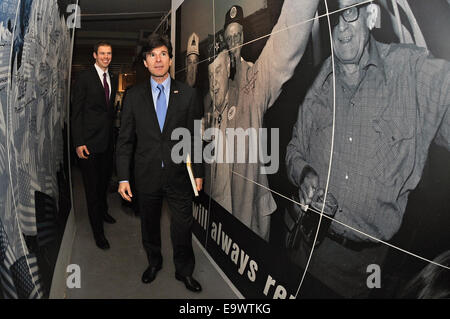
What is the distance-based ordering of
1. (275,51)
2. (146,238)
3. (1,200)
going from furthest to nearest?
(146,238), (275,51), (1,200)

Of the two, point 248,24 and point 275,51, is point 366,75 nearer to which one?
point 275,51

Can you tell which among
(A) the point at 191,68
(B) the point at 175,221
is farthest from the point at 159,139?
(A) the point at 191,68

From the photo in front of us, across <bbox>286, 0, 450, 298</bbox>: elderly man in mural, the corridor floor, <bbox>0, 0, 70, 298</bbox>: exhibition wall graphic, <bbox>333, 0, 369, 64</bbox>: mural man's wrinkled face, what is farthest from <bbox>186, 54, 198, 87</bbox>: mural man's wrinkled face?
<bbox>333, 0, 369, 64</bbox>: mural man's wrinkled face

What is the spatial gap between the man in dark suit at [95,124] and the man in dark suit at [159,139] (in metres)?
0.81

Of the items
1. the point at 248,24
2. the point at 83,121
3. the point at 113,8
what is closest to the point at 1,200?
the point at 248,24

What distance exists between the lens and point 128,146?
229 cm

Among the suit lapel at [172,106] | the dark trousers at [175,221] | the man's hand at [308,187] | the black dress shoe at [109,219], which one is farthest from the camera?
the black dress shoe at [109,219]

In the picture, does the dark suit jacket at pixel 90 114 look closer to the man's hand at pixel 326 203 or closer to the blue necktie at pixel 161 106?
the blue necktie at pixel 161 106

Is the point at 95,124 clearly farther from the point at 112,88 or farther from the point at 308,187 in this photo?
the point at 308,187

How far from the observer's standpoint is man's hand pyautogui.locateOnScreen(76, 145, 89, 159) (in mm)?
2902

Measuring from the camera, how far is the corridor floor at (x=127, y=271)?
2.30 meters

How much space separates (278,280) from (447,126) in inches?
47.0

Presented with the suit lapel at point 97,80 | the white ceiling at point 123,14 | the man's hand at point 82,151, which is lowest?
the man's hand at point 82,151

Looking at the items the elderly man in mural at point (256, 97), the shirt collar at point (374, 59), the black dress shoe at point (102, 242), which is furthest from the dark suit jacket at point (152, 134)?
the shirt collar at point (374, 59)
